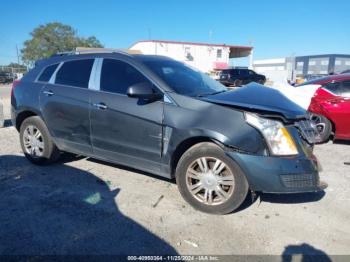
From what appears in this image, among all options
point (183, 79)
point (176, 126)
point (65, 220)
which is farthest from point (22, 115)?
point (176, 126)

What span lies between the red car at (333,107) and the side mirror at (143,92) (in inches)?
176

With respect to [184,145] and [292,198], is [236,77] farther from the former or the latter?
[184,145]

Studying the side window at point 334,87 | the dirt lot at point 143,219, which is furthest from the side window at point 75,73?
the side window at point 334,87

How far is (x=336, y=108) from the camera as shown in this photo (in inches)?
251

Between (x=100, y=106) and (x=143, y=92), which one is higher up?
(x=143, y=92)

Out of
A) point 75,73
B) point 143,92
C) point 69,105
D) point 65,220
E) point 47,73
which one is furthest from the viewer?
point 47,73

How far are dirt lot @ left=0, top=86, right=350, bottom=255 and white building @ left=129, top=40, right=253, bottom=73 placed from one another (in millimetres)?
38254

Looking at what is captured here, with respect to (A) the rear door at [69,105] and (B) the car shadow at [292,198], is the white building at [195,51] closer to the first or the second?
(A) the rear door at [69,105]

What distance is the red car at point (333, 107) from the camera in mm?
6309

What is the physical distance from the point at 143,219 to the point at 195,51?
4289 centimetres

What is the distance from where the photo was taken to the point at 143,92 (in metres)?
3.56

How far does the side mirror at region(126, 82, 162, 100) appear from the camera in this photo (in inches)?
139

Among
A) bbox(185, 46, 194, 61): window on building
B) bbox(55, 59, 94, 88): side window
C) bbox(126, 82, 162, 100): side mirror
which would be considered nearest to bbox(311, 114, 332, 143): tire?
bbox(126, 82, 162, 100): side mirror

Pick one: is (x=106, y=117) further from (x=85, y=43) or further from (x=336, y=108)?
(x=85, y=43)
